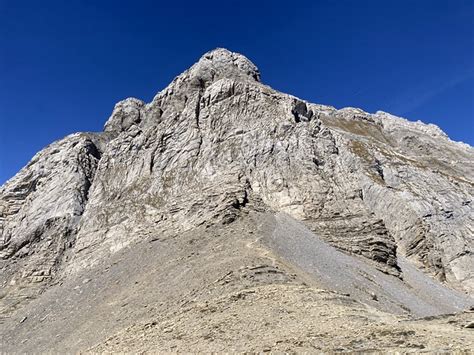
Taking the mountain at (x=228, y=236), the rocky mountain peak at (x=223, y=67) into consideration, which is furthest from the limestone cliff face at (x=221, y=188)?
the rocky mountain peak at (x=223, y=67)

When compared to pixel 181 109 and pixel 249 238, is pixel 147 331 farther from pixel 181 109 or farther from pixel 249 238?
pixel 181 109

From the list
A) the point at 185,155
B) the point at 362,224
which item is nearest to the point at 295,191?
the point at 362,224

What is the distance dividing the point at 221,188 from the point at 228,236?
475 inches

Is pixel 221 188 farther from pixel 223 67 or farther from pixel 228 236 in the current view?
pixel 223 67

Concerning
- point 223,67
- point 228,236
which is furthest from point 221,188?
point 223,67

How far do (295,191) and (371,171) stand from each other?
22.9 meters

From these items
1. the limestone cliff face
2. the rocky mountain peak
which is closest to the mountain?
the limestone cliff face

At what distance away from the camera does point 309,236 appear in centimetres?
4022

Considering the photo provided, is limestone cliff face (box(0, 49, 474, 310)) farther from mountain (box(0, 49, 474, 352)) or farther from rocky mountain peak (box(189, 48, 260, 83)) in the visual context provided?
rocky mountain peak (box(189, 48, 260, 83))

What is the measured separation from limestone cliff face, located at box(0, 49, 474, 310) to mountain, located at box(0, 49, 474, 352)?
23cm

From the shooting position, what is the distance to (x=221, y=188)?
47844mm

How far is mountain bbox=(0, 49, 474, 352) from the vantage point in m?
21.3

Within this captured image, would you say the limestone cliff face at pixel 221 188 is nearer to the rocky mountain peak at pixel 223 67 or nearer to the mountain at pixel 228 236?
the mountain at pixel 228 236

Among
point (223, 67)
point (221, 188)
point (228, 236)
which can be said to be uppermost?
point (223, 67)
